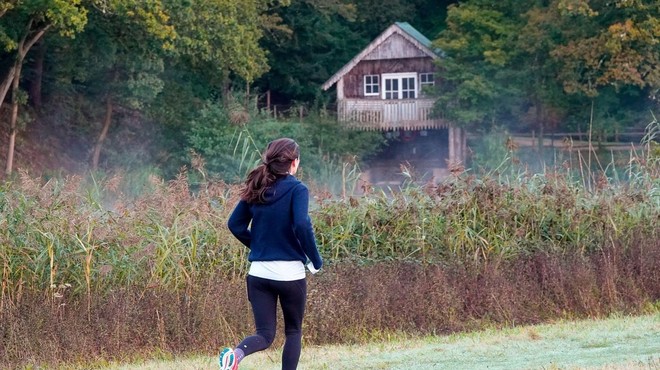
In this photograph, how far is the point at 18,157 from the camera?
138 feet

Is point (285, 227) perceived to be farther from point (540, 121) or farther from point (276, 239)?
point (540, 121)

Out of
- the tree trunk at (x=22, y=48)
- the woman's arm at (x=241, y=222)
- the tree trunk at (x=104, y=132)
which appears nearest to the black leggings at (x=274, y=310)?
the woman's arm at (x=241, y=222)

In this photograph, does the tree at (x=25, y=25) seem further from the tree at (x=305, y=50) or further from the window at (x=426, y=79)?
the window at (x=426, y=79)

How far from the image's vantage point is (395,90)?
180 ft

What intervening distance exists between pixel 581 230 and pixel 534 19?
3390 centimetres

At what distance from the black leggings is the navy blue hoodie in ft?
0.62

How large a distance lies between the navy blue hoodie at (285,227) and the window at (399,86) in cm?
4619

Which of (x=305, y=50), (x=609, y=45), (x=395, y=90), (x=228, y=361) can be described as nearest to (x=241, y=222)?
(x=228, y=361)

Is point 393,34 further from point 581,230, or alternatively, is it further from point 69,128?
point 581,230

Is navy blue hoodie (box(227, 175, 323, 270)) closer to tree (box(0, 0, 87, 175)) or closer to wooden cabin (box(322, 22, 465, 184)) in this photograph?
tree (box(0, 0, 87, 175))

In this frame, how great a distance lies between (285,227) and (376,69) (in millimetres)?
46198

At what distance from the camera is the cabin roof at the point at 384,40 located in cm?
5262

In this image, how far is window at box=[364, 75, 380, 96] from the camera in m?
54.1

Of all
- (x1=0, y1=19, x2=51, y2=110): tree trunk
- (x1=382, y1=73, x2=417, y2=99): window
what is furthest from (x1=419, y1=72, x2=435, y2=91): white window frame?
(x1=0, y1=19, x2=51, y2=110): tree trunk
